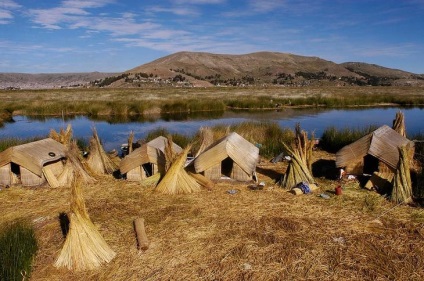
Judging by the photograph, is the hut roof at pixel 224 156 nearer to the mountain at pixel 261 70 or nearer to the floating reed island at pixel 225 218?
the floating reed island at pixel 225 218

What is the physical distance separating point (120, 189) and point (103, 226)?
1.89m

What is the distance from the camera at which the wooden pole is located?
487 cm

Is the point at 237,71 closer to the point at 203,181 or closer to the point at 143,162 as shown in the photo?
the point at 143,162

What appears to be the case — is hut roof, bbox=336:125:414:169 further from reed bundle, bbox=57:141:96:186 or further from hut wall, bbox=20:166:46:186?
hut wall, bbox=20:166:46:186

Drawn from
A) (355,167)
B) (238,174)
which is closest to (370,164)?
(355,167)

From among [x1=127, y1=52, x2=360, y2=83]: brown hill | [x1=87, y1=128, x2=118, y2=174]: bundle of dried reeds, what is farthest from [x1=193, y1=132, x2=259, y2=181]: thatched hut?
[x1=127, y1=52, x2=360, y2=83]: brown hill

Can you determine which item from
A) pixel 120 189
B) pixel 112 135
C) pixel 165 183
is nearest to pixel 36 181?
pixel 120 189

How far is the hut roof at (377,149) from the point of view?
724 centimetres

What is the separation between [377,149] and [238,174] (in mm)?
2787

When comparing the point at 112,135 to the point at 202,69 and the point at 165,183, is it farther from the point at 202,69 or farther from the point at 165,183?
the point at 202,69

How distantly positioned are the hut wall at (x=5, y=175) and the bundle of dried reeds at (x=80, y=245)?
12.8 feet

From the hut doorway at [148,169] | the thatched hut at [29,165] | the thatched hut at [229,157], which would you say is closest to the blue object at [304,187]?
the thatched hut at [229,157]

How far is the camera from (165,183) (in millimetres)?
7160

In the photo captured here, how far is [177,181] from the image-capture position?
7156mm
